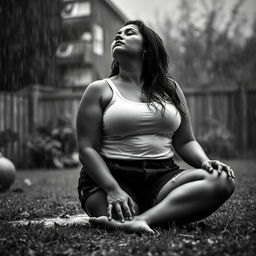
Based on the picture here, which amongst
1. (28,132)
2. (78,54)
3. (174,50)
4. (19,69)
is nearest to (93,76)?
(78,54)

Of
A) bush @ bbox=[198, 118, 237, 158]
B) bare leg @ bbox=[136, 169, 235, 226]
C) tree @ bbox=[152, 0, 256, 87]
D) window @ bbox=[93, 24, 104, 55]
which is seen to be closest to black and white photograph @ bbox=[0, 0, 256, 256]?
bare leg @ bbox=[136, 169, 235, 226]

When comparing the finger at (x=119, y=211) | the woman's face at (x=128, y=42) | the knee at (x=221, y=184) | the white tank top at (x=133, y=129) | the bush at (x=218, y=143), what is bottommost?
the bush at (x=218, y=143)

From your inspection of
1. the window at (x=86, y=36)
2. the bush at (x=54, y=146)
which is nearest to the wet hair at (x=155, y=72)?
the bush at (x=54, y=146)

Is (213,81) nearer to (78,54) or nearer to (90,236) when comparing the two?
(78,54)

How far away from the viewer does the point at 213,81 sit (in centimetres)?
2209

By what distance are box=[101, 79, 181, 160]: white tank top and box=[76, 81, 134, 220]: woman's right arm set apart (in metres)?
0.07

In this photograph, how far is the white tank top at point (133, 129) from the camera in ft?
9.48

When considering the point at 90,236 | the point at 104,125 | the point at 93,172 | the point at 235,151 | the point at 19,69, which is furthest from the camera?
the point at 19,69

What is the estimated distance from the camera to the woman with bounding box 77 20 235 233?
2.66 m

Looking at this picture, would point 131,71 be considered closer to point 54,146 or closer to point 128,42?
point 128,42

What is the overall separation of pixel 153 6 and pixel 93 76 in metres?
6.87

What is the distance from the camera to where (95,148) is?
2.93m

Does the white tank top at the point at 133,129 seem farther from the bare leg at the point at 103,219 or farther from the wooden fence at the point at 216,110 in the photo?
the wooden fence at the point at 216,110

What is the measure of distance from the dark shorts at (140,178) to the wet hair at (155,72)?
454mm
